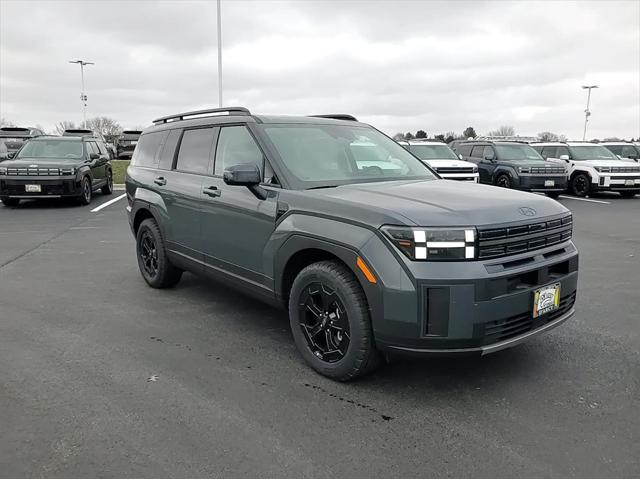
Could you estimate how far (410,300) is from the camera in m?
3.05

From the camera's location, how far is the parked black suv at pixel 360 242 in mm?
3066

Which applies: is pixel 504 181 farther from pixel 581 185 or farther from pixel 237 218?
pixel 237 218

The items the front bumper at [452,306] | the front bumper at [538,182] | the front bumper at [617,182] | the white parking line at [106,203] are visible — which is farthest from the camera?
the front bumper at [617,182]

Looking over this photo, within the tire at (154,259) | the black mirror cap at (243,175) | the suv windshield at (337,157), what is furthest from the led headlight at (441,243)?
the tire at (154,259)

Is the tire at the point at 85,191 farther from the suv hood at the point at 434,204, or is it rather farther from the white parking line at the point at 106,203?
the suv hood at the point at 434,204

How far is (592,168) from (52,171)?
1541cm

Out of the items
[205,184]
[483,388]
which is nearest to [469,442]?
[483,388]

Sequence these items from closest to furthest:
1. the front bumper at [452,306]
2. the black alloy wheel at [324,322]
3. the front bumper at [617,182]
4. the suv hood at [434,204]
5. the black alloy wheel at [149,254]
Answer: the front bumper at [452,306]
the suv hood at [434,204]
the black alloy wheel at [324,322]
the black alloy wheel at [149,254]
the front bumper at [617,182]

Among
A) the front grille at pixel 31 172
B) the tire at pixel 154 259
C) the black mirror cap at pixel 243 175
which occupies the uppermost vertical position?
the black mirror cap at pixel 243 175

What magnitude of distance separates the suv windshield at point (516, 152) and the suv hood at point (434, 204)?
13738 mm

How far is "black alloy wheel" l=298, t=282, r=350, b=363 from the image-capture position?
3479 millimetres

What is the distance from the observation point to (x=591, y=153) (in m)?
18.0

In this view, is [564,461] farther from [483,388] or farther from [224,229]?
[224,229]

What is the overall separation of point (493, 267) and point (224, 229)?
2.27m
